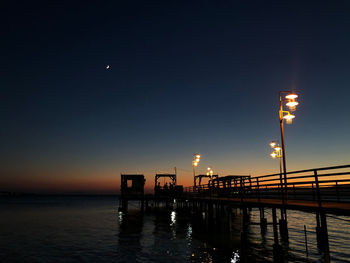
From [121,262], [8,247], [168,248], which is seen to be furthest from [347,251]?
[8,247]

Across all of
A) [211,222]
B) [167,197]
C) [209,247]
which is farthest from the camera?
[167,197]

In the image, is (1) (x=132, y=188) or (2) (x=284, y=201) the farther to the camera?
(1) (x=132, y=188)

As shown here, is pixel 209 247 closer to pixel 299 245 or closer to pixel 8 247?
pixel 299 245

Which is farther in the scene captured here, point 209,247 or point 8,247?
point 8,247

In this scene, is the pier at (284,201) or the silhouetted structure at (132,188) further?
the silhouetted structure at (132,188)

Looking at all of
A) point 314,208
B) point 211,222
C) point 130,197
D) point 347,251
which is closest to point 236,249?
point 347,251

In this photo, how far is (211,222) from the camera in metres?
27.2

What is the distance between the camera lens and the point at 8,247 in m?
21.0

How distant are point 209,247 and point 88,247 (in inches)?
372

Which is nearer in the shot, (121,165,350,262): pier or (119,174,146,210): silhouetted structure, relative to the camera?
(121,165,350,262): pier

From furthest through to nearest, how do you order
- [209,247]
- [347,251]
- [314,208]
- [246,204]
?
[209,247] < [347,251] < [246,204] < [314,208]

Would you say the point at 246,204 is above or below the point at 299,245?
above

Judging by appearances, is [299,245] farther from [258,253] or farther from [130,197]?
[130,197]

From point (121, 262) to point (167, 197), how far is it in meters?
27.6
